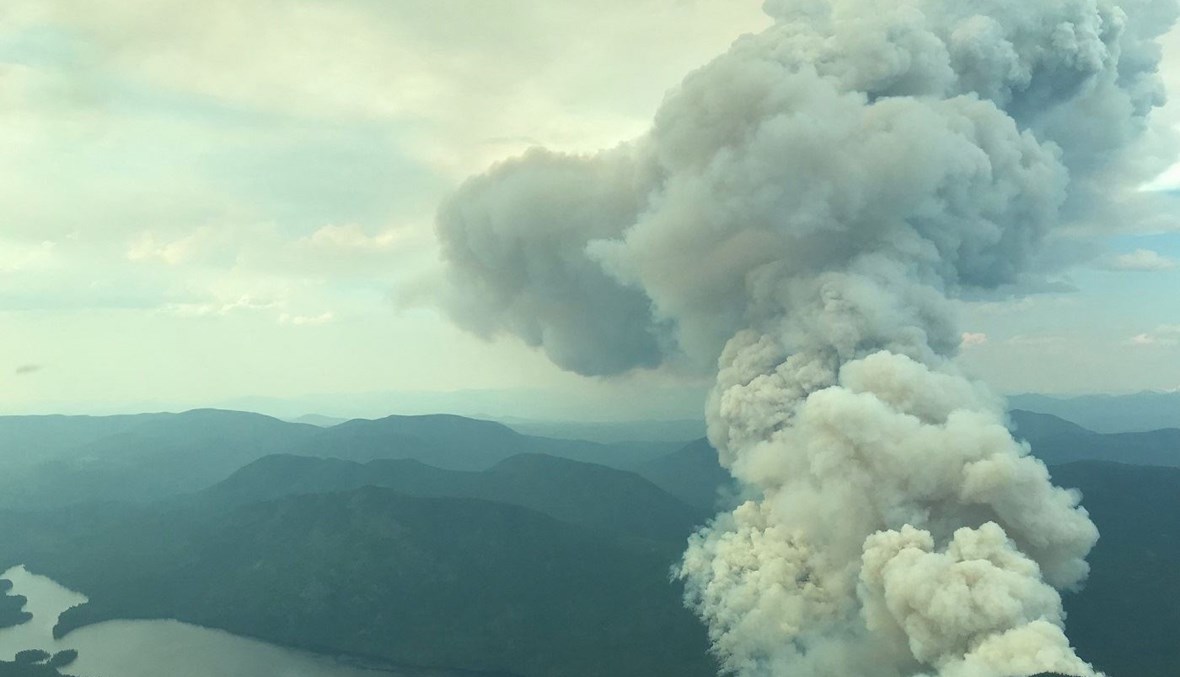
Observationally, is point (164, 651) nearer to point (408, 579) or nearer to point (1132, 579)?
point (408, 579)

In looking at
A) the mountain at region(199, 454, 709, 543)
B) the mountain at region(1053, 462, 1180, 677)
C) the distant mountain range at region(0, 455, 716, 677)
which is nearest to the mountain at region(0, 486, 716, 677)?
the distant mountain range at region(0, 455, 716, 677)

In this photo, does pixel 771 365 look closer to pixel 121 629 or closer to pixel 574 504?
pixel 121 629

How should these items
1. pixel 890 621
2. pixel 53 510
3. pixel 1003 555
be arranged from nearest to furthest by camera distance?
pixel 1003 555 → pixel 890 621 → pixel 53 510

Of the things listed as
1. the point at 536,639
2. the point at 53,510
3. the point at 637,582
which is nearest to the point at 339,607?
the point at 536,639

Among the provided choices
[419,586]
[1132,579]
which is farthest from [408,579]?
[1132,579]

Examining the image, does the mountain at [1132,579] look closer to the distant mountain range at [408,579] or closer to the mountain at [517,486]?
the distant mountain range at [408,579]
